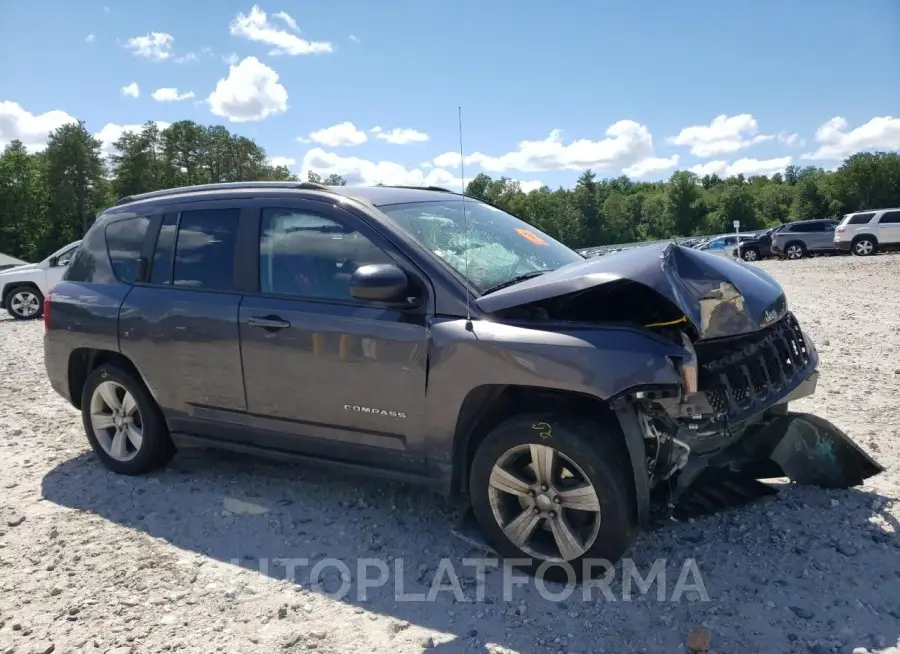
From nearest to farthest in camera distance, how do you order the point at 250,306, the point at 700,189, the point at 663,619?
the point at 663,619, the point at 250,306, the point at 700,189

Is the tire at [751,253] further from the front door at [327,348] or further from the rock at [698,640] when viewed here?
the rock at [698,640]

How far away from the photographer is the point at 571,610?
2990 mm

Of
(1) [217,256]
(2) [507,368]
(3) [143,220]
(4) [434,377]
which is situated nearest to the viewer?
(2) [507,368]

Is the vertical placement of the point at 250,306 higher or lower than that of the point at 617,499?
higher

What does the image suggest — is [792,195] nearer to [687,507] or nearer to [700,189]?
[700,189]

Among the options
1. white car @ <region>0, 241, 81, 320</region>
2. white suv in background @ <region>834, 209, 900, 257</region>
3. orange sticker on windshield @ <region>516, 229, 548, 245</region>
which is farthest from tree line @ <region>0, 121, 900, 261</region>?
orange sticker on windshield @ <region>516, 229, 548, 245</region>

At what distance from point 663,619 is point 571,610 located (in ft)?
1.25

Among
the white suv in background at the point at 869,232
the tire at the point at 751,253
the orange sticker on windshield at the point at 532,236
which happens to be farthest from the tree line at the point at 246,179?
the orange sticker on windshield at the point at 532,236

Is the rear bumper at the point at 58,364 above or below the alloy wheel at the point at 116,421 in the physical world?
above

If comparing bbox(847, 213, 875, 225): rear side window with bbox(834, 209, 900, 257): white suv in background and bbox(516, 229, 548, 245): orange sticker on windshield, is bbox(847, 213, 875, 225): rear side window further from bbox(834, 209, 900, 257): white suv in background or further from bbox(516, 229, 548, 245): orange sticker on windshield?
bbox(516, 229, 548, 245): orange sticker on windshield

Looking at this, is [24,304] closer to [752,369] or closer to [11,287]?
[11,287]

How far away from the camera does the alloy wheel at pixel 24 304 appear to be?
49.6 feet

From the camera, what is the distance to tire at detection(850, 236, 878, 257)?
2686cm

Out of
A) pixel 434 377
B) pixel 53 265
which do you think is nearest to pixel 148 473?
pixel 434 377
